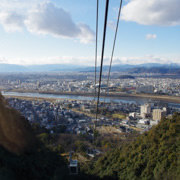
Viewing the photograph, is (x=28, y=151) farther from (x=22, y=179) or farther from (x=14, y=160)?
(x=22, y=179)

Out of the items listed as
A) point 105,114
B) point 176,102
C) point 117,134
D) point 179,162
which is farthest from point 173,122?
point 176,102

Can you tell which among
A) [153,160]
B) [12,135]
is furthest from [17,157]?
[153,160]

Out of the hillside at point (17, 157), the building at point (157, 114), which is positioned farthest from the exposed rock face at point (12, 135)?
the building at point (157, 114)

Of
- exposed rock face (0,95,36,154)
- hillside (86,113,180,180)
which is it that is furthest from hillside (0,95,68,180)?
hillside (86,113,180,180)

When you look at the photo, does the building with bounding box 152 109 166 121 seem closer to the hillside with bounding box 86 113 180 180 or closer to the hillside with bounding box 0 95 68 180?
the hillside with bounding box 86 113 180 180

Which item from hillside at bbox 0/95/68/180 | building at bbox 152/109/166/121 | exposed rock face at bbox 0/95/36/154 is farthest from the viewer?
building at bbox 152/109/166/121

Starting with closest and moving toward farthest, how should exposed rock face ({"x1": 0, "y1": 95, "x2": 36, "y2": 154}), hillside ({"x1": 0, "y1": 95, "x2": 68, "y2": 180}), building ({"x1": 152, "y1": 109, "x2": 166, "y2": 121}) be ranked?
hillside ({"x1": 0, "y1": 95, "x2": 68, "y2": 180}), exposed rock face ({"x1": 0, "y1": 95, "x2": 36, "y2": 154}), building ({"x1": 152, "y1": 109, "x2": 166, "y2": 121})

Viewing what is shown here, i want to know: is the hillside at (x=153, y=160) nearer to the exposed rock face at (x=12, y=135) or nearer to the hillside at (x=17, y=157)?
the hillside at (x=17, y=157)

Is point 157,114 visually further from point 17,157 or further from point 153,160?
point 17,157
